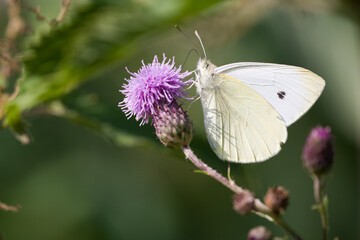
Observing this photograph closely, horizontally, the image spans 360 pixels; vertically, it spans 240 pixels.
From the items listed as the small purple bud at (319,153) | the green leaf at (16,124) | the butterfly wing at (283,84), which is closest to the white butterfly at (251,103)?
the butterfly wing at (283,84)

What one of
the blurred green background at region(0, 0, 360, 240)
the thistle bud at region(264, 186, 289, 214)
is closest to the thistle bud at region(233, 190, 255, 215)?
the thistle bud at region(264, 186, 289, 214)

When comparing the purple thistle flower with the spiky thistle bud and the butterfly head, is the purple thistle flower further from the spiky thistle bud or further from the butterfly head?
the butterfly head

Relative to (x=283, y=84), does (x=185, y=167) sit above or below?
below

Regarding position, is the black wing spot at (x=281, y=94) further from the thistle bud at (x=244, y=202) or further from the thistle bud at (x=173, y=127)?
the thistle bud at (x=244, y=202)

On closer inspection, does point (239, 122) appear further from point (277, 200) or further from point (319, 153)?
point (277, 200)

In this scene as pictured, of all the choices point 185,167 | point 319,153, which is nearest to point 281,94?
point 319,153

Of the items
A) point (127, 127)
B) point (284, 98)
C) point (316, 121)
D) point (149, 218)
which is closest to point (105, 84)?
point (149, 218)
